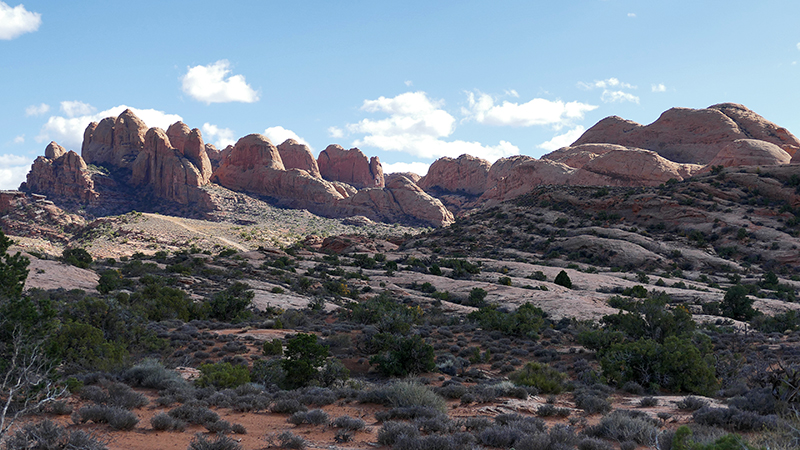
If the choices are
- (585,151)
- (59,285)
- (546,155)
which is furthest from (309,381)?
(546,155)

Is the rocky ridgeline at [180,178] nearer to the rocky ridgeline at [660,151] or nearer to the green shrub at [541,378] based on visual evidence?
the rocky ridgeline at [660,151]

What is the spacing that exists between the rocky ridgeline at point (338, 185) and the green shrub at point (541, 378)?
6878 centimetres

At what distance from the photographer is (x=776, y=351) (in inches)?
588

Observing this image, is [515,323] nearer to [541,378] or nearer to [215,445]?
[541,378]

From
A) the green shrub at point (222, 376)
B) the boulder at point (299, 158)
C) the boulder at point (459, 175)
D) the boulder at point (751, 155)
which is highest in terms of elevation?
the boulder at point (299, 158)

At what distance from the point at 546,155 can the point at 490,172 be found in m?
27.4

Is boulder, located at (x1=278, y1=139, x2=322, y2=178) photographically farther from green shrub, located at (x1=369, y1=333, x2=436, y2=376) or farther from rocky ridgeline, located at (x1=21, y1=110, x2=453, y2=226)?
green shrub, located at (x1=369, y1=333, x2=436, y2=376)

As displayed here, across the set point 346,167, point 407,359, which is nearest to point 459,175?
point 346,167

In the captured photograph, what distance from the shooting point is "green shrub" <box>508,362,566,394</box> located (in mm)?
10883

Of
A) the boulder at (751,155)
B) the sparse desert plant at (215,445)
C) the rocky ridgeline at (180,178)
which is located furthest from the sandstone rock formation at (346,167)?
the sparse desert plant at (215,445)

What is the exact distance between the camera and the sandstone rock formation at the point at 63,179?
105 m

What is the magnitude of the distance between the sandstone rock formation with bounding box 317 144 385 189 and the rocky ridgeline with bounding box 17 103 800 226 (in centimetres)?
825

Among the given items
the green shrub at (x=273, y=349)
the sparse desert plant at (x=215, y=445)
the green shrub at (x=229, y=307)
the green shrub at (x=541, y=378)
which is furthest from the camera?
the green shrub at (x=229, y=307)

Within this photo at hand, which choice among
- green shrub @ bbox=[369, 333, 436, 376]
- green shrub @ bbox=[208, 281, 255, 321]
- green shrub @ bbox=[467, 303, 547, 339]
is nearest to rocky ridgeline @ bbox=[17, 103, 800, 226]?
green shrub @ bbox=[467, 303, 547, 339]
